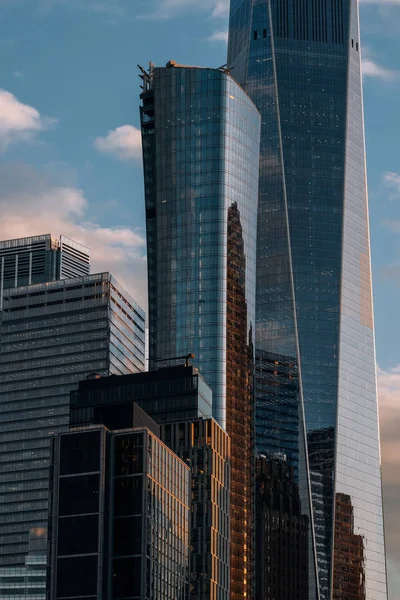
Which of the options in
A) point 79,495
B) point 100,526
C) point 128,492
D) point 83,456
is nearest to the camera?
point 100,526

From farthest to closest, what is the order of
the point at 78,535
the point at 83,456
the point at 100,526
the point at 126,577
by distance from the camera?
the point at 83,456, the point at 78,535, the point at 100,526, the point at 126,577

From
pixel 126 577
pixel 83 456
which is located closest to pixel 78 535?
pixel 126 577

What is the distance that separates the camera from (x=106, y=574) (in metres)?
193

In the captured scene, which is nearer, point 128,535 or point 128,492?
point 128,535

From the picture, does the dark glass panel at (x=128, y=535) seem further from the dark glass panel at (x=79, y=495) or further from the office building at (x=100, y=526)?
the dark glass panel at (x=79, y=495)

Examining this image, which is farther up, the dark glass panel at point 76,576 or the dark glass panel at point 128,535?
the dark glass panel at point 128,535

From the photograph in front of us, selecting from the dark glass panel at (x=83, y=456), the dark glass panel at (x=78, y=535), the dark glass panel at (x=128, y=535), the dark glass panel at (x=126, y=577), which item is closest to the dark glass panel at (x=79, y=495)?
the dark glass panel at (x=78, y=535)

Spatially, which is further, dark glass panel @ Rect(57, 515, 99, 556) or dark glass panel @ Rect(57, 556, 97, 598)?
dark glass panel @ Rect(57, 515, 99, 556)

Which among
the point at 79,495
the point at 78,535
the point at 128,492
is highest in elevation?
the point at 128,492

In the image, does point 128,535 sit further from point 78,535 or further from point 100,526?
point 78,535

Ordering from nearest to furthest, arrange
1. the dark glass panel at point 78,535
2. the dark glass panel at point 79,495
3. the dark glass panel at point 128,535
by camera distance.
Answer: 1. the dark glass panel at point 78,535
2. the dark glass panel at point 128,535
3. the dark glass panel at point 79,495

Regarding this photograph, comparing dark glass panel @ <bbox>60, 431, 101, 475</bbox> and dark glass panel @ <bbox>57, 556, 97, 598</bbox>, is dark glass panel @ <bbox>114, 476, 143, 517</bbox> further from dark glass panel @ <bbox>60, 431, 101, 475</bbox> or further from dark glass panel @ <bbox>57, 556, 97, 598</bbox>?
dark glass panel @ <bbox>57, 556, 97, 598</bbox>

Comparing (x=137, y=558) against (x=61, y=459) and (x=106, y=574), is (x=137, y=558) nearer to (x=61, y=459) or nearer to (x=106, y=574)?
(x=106, y=574)

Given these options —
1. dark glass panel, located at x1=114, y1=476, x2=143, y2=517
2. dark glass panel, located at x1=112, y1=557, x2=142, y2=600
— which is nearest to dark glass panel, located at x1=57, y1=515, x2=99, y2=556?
dark glass panel, located at x1=112, y1=557, x2=142, y2=600
